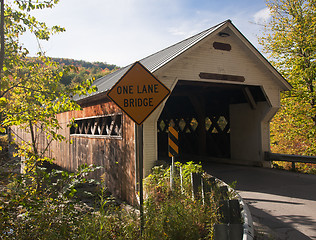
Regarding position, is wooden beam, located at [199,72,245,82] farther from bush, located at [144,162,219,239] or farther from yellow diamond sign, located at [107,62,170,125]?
bush, located at [144,162,219,239]

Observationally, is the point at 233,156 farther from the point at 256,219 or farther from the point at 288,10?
the point at 288,10

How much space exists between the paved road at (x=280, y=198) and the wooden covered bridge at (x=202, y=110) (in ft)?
6.28

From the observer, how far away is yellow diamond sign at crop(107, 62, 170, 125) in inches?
154

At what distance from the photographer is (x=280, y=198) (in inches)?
236

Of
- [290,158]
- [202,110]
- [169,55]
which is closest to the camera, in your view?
[169,55]

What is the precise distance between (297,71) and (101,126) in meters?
11.6

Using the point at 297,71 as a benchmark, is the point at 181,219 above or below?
below

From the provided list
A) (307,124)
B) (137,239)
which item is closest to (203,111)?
(307,124)

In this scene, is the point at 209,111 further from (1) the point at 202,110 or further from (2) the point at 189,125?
(2) the point at 189,125

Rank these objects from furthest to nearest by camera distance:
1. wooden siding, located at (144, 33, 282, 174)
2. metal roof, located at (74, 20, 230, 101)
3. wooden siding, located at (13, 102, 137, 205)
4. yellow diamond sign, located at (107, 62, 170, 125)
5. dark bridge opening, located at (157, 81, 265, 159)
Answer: dark bridge opening, located at (157, 81, 265, 159)
metal roof, located at (74, 20, 230, 101)
wooden siding, located at (13, 102, 137, 205)
wooden siding, located at (144, 33, 282, 174)
yellow diamond sign, located at (107, 62, 170, 125)

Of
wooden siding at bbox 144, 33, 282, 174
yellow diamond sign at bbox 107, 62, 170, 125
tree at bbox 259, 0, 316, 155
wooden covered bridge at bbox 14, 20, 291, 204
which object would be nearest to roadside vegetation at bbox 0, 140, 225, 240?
yellow diamond sign at bbox 107, 62, 170, 125

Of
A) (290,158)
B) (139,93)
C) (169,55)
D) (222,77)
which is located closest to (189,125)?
(290,158)

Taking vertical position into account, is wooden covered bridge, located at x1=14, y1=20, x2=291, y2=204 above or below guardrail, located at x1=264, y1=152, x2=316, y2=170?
above

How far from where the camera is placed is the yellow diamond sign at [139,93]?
3.91 metres
